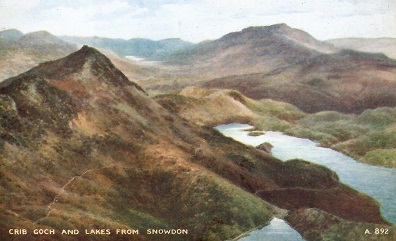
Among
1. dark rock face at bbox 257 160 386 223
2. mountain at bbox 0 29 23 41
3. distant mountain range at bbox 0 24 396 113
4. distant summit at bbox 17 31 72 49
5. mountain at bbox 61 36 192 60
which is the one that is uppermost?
mountain at bbox 0 29 23 41

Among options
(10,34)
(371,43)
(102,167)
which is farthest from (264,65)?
(102,167)

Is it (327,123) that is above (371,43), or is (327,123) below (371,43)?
below

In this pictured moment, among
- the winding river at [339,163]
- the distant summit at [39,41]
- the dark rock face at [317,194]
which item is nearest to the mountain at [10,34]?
the distant summit at [39,41]

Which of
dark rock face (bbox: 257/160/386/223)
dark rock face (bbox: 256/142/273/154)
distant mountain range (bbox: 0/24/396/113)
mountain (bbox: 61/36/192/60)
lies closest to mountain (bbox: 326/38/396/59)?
distant mountain range (bbox: 0/24/396/113)

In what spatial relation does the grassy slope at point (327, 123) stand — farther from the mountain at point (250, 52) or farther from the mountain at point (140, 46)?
the mountain at point (250, 52)

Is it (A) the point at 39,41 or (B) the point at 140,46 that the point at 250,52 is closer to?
(B) the point at 140,46

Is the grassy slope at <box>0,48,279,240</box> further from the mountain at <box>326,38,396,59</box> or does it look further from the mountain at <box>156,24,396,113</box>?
the mountain at <box>156,24,396,113</box>
